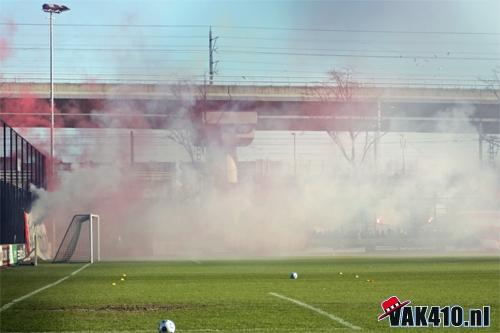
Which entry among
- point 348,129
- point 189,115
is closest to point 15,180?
point 189,115

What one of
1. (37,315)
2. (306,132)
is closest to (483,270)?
(37,315)

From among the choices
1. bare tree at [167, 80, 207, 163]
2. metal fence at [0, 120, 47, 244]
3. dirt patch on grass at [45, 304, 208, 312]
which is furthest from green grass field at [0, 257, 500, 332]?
bare tree at [167, 80, 207, 163]

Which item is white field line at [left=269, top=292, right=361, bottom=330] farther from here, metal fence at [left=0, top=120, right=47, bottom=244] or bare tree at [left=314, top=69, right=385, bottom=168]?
bare tree at [left=314, top=69, right=385, bottom=168]

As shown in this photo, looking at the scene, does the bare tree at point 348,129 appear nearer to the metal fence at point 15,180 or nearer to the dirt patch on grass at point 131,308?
the metal fence at point 15,180

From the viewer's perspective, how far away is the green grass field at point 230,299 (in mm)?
11688

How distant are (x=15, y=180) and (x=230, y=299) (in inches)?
1161

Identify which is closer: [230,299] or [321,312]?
[321,312]

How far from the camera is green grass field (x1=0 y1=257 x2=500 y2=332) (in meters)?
11.7

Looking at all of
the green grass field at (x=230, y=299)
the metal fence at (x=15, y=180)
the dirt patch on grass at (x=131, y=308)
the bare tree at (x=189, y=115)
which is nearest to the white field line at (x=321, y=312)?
the green grass field at (x=230, y=299)

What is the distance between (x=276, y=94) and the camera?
7169cm

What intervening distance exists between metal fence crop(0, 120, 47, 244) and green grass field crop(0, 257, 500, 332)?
42.4 feet

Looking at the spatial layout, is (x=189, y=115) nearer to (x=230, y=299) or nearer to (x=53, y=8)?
(x=53, y=8)

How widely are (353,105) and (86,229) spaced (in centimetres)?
A: 2002

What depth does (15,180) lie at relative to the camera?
141 ft
